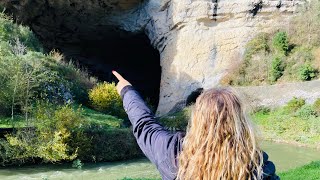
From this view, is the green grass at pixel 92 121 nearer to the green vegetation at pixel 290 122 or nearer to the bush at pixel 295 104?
the green vegetation at pixel 290 122

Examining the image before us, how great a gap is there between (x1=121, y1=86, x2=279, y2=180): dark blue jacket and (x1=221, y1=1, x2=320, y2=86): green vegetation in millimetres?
22233

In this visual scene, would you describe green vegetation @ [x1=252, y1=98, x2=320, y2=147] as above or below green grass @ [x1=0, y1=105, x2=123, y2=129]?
below

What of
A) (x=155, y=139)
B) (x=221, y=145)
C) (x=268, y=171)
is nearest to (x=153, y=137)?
(x=155, y=139)

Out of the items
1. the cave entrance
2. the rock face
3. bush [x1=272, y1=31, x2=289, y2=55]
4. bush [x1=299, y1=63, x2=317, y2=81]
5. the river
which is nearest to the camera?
the river

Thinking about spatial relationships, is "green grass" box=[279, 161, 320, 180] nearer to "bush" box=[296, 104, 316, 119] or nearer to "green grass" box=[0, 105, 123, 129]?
"green grass" box=[0, 105, 123, 129]

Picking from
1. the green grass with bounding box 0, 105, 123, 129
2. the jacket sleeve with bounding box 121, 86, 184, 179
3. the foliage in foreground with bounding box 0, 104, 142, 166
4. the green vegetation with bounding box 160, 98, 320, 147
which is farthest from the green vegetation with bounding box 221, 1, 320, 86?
the jacket sleeve with bounding box 121, 86, 184, 179

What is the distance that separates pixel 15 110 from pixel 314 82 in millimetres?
13924

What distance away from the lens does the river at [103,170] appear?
40.6ft

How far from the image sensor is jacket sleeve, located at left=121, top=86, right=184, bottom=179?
6.72ft

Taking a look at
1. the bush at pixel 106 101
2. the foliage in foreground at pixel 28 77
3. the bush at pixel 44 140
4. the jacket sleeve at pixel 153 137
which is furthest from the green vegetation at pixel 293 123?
the jacket sleeve at pixel 153 137

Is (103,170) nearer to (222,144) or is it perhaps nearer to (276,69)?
(222,144)

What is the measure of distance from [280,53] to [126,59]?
516 inches

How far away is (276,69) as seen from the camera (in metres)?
24.3

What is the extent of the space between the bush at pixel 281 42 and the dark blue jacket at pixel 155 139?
23.4 m
